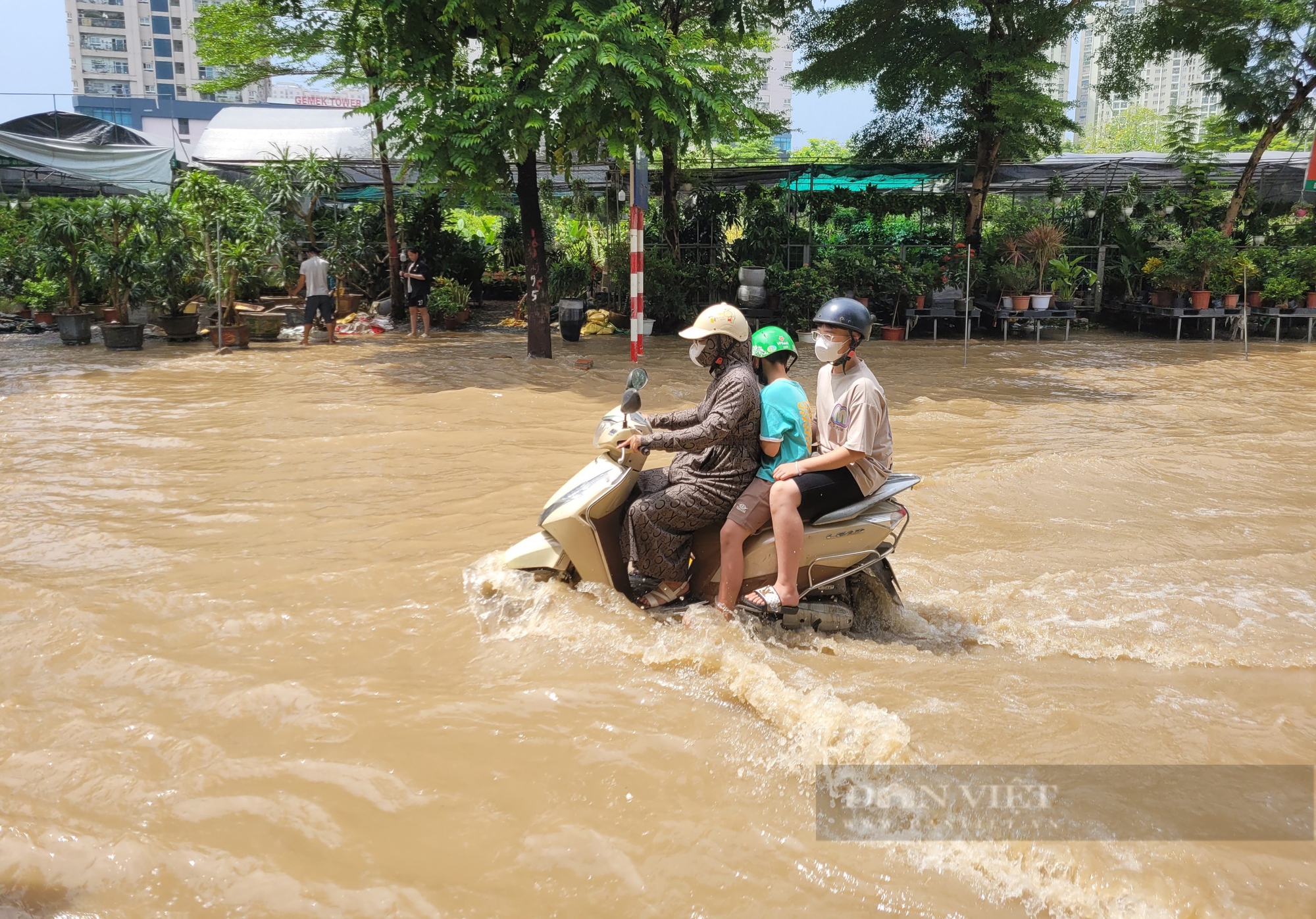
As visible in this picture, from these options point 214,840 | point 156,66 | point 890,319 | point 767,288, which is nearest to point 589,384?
point 767,288

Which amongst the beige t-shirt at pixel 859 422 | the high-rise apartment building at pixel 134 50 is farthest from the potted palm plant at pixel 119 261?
the high-rise apartment building at pixel 134 50

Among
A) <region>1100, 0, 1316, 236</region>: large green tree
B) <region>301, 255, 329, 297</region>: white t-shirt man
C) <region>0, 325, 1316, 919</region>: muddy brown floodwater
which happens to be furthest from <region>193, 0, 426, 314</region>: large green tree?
<region>1100, 0, 1316, 236</region>: large green tree

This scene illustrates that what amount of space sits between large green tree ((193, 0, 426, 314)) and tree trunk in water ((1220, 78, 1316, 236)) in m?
14.5

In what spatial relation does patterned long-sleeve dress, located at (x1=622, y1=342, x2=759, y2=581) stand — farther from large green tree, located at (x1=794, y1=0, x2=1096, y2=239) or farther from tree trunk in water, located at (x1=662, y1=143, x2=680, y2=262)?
large green tree, located at (x1=794, y1=0, x2=1096, y2=239)

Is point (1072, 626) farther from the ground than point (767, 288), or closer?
closer

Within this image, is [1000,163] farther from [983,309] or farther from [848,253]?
[848,253]

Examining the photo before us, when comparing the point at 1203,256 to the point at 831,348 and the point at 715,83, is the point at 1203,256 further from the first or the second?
the point at 831,348

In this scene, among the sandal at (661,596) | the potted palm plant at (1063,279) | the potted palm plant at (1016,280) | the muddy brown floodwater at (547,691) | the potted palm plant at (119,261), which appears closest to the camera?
the muddy brown floodwater at (547,691)

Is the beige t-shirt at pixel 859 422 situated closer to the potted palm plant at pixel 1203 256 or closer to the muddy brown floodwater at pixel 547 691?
the muddy brown floodwater at pixel 547 691

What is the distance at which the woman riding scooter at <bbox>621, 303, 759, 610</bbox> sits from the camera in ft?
12.9

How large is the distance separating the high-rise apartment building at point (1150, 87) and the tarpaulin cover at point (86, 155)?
1912cm

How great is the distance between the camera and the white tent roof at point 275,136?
21828 millimetres

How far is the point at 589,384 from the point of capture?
11.6 m

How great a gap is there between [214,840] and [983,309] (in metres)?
17.1
